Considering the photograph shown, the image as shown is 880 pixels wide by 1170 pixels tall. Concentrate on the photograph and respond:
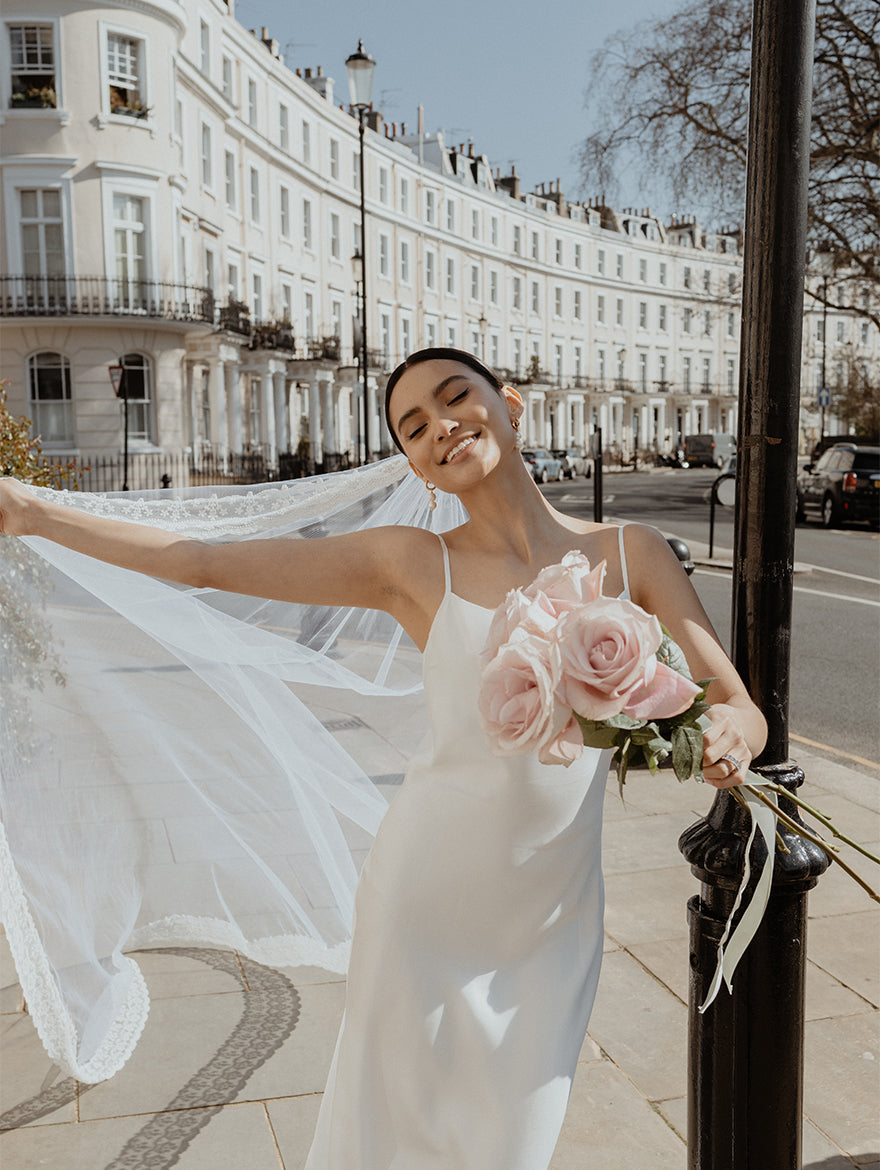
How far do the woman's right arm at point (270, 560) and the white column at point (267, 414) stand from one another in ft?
116

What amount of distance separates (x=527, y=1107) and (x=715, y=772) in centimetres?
88

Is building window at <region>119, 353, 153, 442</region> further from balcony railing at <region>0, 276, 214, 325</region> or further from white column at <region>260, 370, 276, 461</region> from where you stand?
white column at <region>260, 370, 276, 461</region>

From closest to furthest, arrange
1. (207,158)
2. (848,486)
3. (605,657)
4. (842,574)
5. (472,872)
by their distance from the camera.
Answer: (605,657) < (472,872) < (842,574) < (848,486) < (207,158)

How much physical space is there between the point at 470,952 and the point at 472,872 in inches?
6.5

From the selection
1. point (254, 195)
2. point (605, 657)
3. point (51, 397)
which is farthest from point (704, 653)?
point (254, 195)

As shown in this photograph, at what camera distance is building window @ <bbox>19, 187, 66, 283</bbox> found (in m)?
27.5

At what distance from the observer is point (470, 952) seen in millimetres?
2160

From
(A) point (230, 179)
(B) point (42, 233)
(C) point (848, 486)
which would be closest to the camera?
(C) point (848, 486)

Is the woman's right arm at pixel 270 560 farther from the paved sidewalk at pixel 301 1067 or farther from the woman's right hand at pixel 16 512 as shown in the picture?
the paved sidewalk at pixel 301 1067

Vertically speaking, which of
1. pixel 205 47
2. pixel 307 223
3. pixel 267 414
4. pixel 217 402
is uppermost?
pixel 205 47

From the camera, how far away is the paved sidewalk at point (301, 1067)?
9.52 ft

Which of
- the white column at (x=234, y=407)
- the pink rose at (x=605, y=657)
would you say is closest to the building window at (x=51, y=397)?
the white column at (x=234, y=407)

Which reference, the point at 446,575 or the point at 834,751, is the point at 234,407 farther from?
the point at 446,575

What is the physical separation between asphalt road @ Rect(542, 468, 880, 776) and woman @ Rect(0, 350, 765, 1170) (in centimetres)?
515
